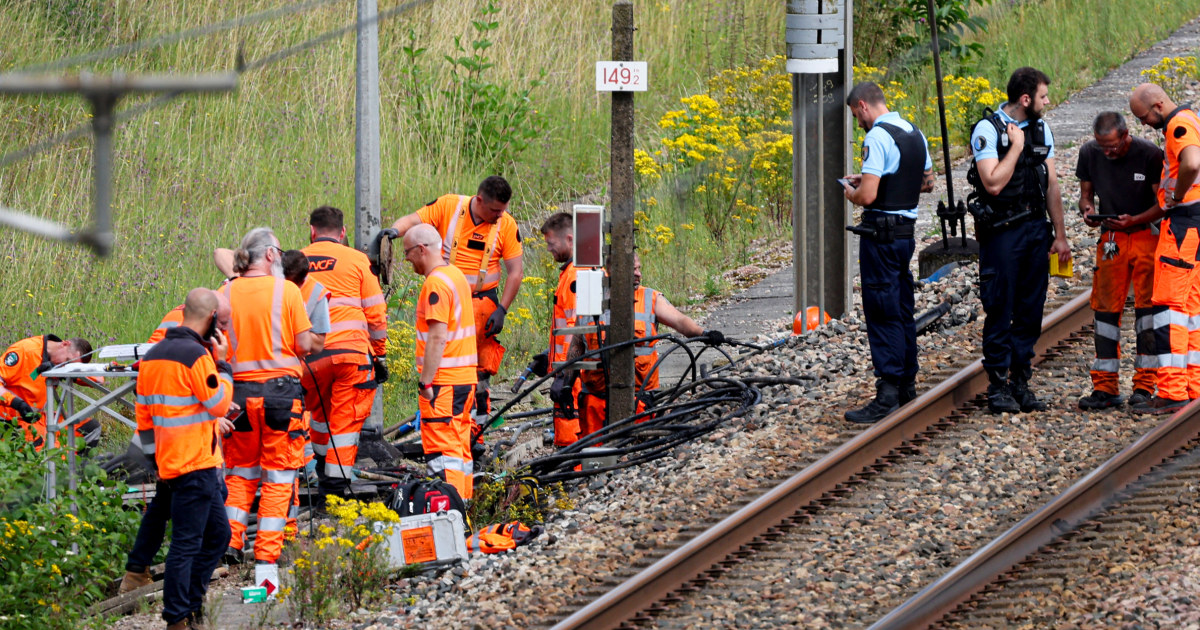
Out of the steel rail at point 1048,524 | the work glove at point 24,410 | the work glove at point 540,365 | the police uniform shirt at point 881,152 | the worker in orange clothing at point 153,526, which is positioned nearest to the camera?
the steel rail at point 1048,524

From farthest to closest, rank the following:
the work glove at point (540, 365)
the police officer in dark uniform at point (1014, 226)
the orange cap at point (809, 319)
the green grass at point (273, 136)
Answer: the green grass at point (273, 136) < the orange cap at point (809, 319) < the work glove at point (540, 365) < the police officer in dark uniform at point (1014, 226)

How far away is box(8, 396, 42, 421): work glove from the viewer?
10.2 metres

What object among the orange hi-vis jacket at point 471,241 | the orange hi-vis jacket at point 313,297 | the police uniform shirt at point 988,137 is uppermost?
the police uniform shirt at point 988,137

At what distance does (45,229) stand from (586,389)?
722 cm

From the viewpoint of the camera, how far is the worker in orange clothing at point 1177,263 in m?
8.51

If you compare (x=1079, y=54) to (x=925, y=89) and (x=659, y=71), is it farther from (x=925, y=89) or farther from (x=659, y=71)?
(x=659, y=71)

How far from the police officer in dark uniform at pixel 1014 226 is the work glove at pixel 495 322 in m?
3.52

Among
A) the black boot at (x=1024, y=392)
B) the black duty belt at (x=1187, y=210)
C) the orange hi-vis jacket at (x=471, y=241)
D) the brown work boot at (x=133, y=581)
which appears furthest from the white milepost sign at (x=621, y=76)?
the brown work boot at (x=133, y=581)

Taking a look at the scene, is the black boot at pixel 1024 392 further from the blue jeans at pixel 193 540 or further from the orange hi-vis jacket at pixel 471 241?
the blue jeans at pixel 193 540

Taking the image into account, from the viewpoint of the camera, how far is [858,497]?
805 cm

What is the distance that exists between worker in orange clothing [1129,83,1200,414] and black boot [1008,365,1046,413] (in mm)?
578

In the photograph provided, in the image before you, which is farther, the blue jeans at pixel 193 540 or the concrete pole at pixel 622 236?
the concrete pole at pixel 622 236

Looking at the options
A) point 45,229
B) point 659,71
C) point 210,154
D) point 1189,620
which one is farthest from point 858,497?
point 659,71

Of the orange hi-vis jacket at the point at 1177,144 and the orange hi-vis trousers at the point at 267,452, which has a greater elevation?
the orange hi-vis jacket at the point at 1177,144
